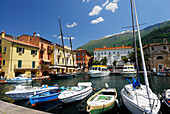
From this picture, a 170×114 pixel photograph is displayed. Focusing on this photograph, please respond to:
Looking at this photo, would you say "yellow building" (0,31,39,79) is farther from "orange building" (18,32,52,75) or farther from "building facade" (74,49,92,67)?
"building facade" (74,49,92,67)

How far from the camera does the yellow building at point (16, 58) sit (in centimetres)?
2503

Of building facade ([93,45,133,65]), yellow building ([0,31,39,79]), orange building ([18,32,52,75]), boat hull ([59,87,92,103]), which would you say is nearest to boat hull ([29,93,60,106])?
boat hull ([59,87,92,103])

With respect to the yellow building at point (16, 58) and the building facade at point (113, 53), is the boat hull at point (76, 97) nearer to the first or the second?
the yellow building at point (16, 58)

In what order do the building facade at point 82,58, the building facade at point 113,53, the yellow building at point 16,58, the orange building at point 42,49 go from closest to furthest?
the yellow building at point 16,58, the orange building at point 42,49, the building facade at point 82,58, the building facade at point 113,53

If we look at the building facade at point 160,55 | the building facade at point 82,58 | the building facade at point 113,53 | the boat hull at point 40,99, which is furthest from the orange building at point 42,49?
the building facade at point 160,55

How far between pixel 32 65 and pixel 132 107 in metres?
31.5

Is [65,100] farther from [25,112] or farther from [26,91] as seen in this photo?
[26,91]

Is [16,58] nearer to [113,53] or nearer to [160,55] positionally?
[113,53]

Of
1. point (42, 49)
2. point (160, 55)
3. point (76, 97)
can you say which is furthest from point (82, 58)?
point (76, 97)

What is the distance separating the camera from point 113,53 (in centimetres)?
6225

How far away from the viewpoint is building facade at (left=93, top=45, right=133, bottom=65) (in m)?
60.5

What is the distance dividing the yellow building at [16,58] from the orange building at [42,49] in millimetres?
2731

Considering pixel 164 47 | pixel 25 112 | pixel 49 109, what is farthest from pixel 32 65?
pixel 164 47

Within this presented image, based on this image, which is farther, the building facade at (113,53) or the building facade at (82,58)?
the building facade at (113,53)
